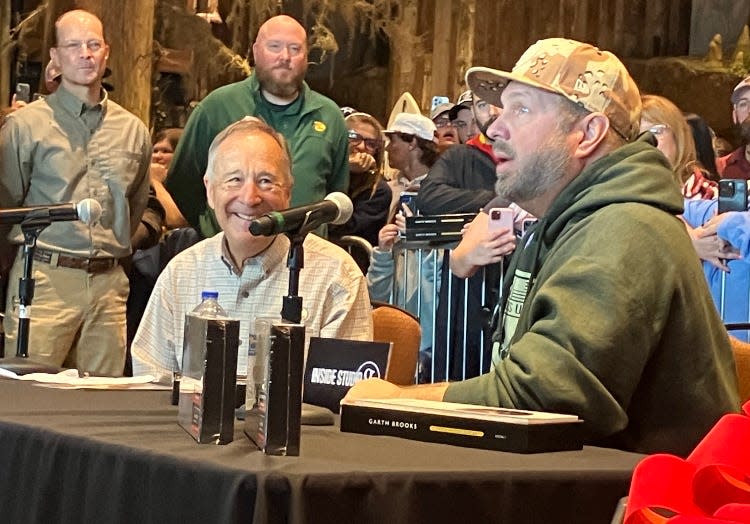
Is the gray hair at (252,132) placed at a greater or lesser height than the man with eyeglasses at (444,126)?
lesser

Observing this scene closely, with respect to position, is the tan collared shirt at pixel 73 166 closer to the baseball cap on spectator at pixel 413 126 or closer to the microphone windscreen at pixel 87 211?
the microphone windscreen at pixel 87 211

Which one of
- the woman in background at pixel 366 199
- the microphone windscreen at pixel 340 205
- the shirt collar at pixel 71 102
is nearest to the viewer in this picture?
the microphone windscreen at pixel 340 205

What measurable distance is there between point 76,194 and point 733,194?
257 cm

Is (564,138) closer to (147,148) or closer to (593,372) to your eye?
(593,372)

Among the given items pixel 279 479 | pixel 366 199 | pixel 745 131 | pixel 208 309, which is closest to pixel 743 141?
pixel 745 131

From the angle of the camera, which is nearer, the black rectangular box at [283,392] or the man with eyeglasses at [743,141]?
the black rectangular box at [283,392]

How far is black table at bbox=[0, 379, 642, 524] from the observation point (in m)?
1.80

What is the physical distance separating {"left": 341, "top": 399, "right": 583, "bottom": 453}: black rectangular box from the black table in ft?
0.09

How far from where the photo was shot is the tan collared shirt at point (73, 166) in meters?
5.77

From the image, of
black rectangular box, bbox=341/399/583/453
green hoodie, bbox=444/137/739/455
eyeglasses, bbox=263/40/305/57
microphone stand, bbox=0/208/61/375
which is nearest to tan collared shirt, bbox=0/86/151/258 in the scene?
eyeglasses, bbox=263/40/305/57

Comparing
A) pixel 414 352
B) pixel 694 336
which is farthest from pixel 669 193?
pixel 414 352

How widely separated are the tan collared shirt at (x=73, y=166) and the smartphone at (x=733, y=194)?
2411 mm

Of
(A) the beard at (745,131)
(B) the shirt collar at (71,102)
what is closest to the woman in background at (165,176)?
(B) the shirt collar at (71,102)

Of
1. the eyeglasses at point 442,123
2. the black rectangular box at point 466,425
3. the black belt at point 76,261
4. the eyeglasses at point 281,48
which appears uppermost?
the eyeglasses at point 281,48
